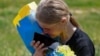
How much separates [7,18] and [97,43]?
14.1ft

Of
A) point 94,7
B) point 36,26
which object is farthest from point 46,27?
point 94,7

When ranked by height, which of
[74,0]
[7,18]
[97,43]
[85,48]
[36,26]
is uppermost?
[36,26]

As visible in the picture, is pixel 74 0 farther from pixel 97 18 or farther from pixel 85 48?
pixel 85 48

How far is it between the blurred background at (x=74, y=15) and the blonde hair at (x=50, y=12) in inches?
69.5

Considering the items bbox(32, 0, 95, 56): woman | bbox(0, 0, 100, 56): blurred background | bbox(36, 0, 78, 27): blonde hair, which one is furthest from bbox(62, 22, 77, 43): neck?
bbox(0, 0, 100, 56): blurred background

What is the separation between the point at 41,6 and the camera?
385 cm

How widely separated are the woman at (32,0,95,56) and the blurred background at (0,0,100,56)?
168 centimetres

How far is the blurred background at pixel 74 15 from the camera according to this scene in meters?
7.45

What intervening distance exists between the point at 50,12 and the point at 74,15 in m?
8.67

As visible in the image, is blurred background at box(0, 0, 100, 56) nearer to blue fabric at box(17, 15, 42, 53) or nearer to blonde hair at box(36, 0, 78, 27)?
blue fabric at box(17, 15, 42, 53)

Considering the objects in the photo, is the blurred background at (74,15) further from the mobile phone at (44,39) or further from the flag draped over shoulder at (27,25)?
the mobile phone at (44,39)

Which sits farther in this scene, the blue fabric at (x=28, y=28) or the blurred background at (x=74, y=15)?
the blurred background at (x=74, y=15)

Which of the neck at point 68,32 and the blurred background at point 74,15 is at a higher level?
the neck at point 68,32

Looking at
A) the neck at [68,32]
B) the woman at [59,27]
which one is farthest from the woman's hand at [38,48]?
the neck at [68,32]
